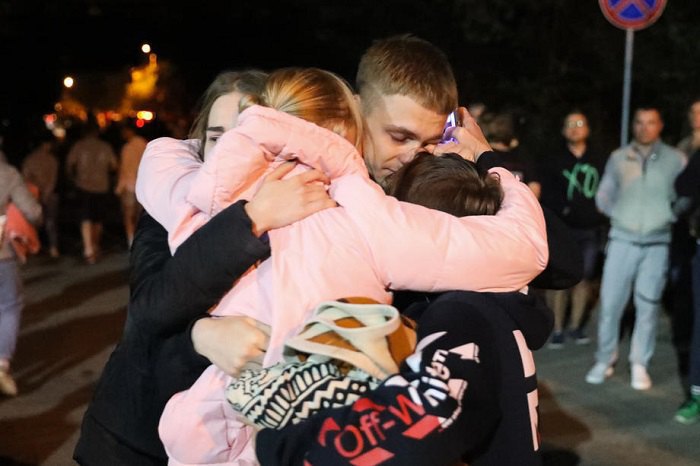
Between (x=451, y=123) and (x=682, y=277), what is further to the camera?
(x=682, y=277)

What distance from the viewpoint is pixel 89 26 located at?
27.8 m

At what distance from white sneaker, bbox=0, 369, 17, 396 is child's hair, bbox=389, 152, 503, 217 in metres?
5.32

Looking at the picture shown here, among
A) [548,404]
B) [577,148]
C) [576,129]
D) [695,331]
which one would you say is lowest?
[548,404]

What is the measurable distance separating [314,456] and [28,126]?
23586mm

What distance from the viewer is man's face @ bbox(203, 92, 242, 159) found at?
2326 millimetres

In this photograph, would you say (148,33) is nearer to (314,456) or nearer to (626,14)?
(626,14)

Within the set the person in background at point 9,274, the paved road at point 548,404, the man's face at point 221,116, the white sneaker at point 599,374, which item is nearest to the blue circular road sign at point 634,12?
the paved road at point 548,404

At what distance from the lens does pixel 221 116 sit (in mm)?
2346

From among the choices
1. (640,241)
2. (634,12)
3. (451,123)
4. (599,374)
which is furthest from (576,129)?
(451,123)

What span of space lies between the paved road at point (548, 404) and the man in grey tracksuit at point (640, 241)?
253mm

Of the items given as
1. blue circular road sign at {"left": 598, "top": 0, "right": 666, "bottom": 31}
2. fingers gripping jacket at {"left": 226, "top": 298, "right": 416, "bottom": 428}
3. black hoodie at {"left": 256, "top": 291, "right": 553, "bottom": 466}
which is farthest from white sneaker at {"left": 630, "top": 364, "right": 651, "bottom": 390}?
fingers gripping jacket at {"left": 226, "top": 298, "right": 416, "bottom": 428}

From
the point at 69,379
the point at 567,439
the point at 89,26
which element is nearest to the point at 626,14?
the point at 567,439

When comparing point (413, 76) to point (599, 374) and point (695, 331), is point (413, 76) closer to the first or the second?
point (695, 331)

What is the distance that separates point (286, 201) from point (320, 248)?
0.13 meters
